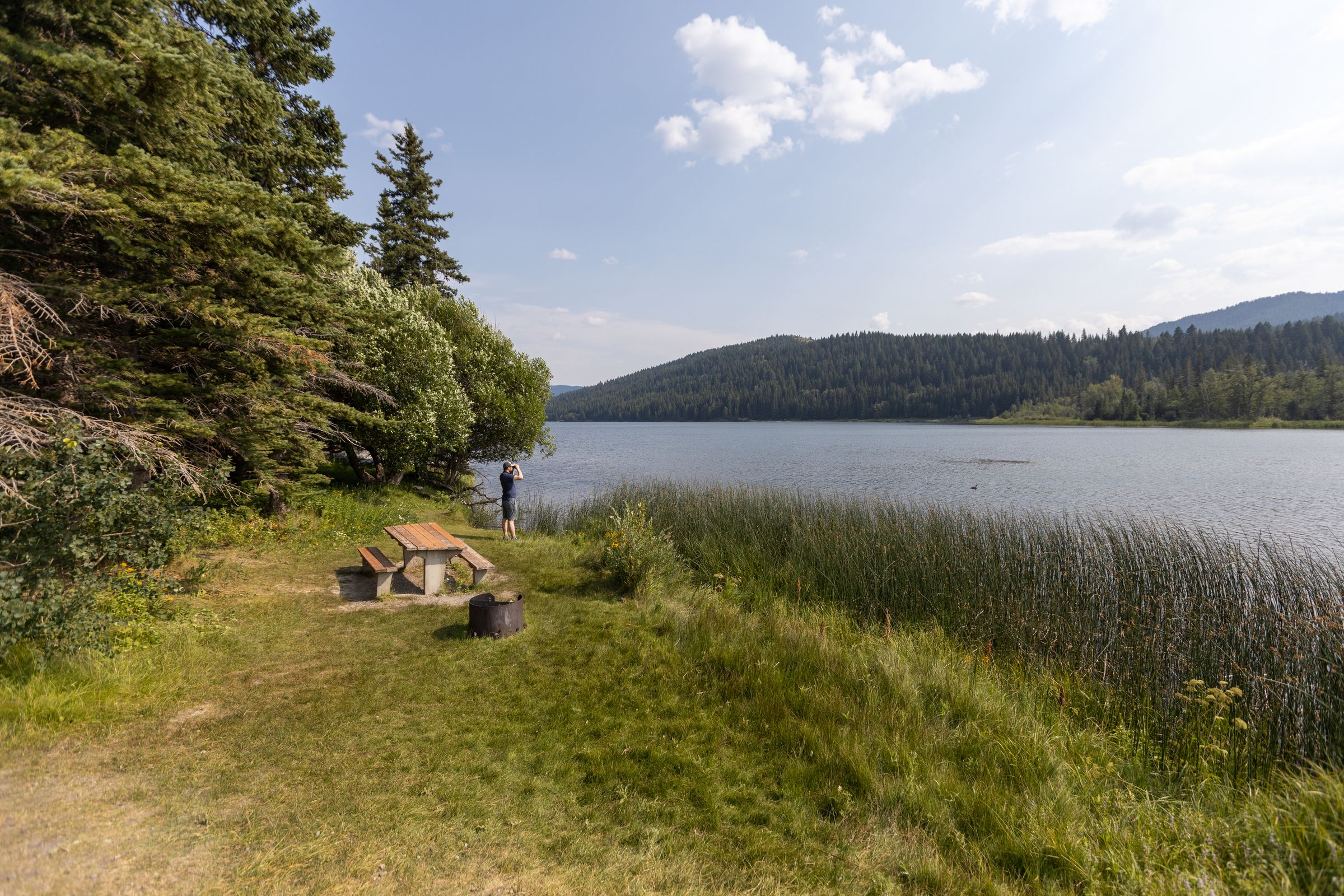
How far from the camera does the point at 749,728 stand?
471cm

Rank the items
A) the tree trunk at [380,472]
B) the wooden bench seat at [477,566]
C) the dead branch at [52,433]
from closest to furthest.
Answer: the dead branch at [52,433], the wooden bench seat at [477,566], the tree trunk at [380,472]

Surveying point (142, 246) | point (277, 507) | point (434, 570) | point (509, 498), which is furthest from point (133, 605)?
point (509, 498)

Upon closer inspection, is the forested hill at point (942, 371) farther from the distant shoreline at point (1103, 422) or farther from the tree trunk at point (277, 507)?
the tree trunk at point (277, 507)

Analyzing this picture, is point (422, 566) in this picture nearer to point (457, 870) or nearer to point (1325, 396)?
point (457, 870)

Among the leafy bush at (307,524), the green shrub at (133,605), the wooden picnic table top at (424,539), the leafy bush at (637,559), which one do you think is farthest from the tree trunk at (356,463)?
the leafy bush at (637,559)

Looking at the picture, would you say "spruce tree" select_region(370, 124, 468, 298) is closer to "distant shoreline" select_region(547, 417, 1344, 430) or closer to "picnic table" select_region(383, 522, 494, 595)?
"picnic table" select_region(383, 522, 494, 595)

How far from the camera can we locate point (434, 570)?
7887 millimetres

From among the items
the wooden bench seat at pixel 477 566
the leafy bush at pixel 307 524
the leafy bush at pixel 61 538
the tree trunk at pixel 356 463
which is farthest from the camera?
the tree trunk at pixel 356 463

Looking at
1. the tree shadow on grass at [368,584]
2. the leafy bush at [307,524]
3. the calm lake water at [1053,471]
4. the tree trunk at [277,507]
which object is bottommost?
the calm lake water at [1053,471]

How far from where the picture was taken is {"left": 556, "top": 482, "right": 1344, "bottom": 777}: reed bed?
16.5 ft

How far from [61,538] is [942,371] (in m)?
147

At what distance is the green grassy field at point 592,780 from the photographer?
2961mm

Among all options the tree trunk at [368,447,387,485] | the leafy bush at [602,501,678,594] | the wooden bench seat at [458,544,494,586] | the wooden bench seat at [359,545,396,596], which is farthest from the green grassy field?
the tree trunk at [368,447,387,485]

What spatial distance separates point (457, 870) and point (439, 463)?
20.9 meters
